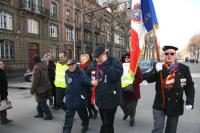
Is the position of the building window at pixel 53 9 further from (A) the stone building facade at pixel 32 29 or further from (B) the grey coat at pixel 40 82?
(B) the grey coat at pixel 40 82

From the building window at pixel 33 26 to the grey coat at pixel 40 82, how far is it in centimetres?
2423

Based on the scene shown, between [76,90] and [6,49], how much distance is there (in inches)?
916

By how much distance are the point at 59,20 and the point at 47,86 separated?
31609 millimetres

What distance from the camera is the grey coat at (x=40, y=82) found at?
6617 mm

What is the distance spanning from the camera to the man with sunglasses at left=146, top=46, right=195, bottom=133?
3.80 meters

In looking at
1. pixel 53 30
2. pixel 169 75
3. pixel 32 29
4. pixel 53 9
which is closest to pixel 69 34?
pixel 53 30

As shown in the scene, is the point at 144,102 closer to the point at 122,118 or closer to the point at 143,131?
the point at 122,118

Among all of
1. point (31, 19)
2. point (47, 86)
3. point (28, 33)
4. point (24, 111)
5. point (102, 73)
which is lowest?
point (24, 111)

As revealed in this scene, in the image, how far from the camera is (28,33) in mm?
29250

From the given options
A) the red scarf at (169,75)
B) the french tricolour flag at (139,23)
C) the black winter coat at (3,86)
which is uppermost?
the french tricolour flag at (139,23)

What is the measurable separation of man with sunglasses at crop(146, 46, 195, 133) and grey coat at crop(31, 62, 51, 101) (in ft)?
12.1

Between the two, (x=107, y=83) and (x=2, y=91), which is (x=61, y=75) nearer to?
→ (x=2, y=91)

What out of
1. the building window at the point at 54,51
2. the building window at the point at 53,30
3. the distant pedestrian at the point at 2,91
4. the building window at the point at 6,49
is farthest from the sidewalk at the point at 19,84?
the building window at the point at 53,30

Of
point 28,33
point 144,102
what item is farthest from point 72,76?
point 28,33
